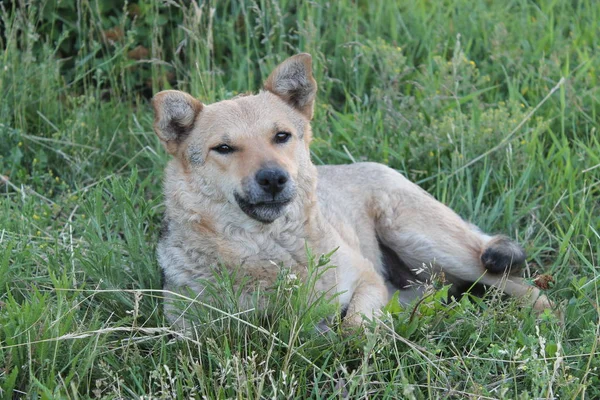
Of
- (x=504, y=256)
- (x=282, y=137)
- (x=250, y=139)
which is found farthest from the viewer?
(x=504, y=256)

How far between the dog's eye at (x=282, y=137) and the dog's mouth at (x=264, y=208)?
34 centimetres

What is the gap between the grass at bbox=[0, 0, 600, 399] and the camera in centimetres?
364

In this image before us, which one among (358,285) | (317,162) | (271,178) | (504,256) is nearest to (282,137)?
(271,178)

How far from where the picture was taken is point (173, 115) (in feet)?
14.4

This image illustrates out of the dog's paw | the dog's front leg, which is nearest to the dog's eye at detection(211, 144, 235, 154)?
the dog's front leg

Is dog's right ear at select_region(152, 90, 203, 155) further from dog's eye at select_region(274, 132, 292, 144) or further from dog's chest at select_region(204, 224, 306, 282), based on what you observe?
dog's chest at select_region(204, 224, 306, 282)

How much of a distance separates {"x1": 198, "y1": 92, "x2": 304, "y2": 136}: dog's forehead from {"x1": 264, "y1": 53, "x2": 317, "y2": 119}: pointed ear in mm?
60

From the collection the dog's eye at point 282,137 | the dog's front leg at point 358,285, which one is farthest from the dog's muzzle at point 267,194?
the dog's front leg at point 358,285

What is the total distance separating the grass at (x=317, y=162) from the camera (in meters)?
3.64

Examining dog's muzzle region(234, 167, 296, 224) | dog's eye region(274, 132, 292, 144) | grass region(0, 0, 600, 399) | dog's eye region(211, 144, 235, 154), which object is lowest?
grass region(0, 0, 600, 399)

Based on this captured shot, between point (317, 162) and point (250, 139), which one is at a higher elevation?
point (250, 139)

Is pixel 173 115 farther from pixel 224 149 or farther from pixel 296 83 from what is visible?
pixel 296 83

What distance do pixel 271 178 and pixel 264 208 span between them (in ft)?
0.71

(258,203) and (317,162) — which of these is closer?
(258,203)
